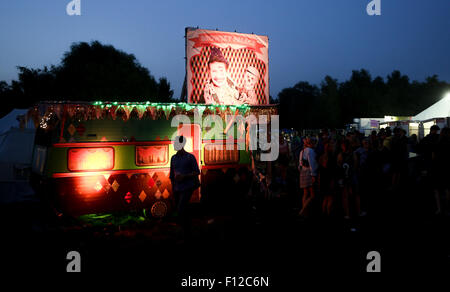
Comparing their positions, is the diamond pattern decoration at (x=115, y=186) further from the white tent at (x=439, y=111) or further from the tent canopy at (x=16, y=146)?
the white tent at (x=439, y=111)

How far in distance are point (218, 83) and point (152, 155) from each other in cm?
545

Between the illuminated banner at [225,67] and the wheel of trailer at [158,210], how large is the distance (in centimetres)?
529

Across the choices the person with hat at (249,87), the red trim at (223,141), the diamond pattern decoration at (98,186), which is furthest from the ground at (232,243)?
the person with hat at (249,87)

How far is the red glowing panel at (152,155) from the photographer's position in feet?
27.3

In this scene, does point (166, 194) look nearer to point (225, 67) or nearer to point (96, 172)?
point (96, 172)

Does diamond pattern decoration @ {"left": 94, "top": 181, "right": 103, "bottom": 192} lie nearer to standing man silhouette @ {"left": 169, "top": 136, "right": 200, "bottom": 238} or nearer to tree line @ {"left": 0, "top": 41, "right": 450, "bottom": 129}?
standing man silhouette @ {"left": 169, "top": 136, "right": 200, "bottom": 238}

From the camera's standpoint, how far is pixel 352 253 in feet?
18.6

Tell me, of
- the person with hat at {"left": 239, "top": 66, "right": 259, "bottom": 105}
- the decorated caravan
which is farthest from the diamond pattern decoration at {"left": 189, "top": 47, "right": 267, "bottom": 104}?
the decorated caravan

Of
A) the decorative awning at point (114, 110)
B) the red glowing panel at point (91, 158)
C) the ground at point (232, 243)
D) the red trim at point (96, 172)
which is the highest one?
the decorative awning at point (114, 110)

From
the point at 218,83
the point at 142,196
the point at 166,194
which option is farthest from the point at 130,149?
the point at 218,83

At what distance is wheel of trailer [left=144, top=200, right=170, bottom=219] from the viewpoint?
8336mm

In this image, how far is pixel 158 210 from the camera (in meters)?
8.40
